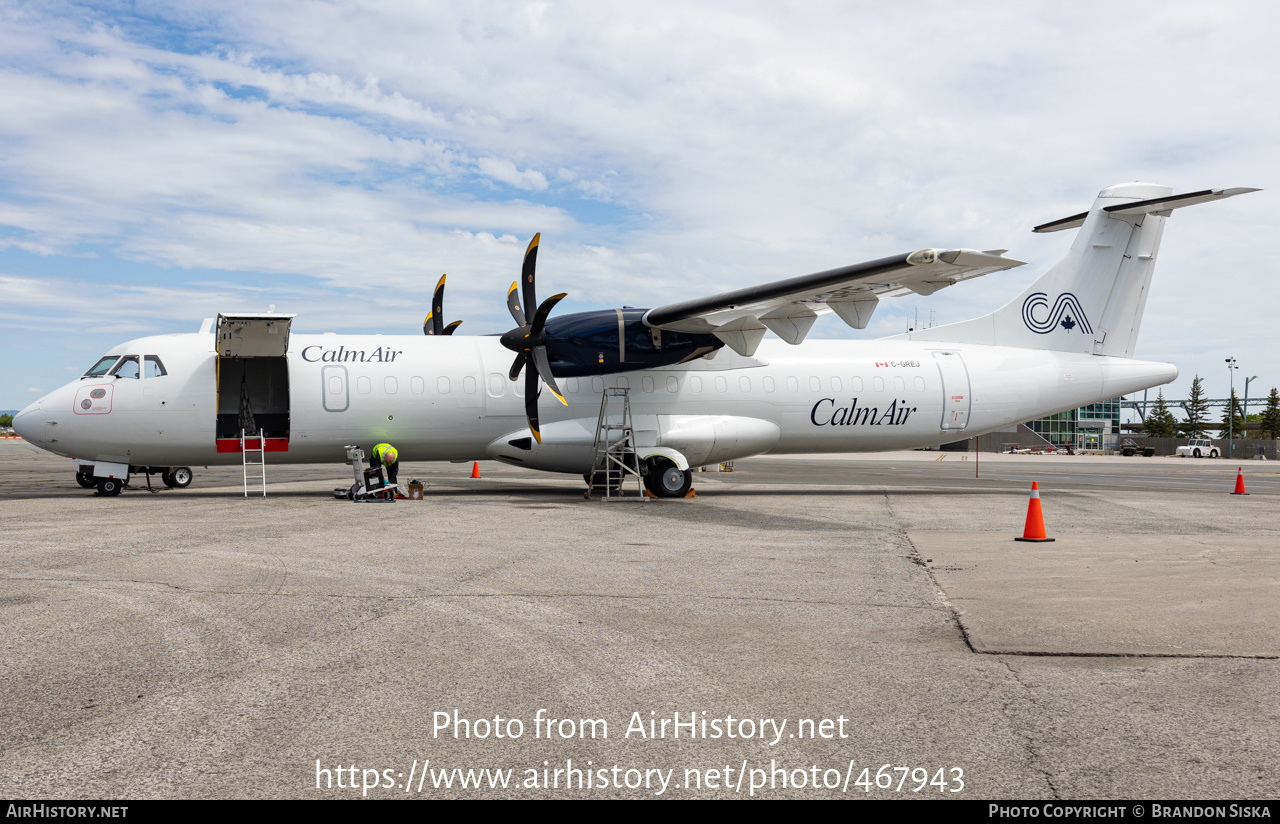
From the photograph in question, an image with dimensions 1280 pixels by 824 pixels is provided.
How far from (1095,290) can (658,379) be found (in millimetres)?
11353

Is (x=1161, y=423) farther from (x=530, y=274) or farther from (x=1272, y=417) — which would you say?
(x=530, y=274)

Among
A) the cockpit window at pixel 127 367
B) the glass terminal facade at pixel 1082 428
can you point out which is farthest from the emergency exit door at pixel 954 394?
the glass terminal facade at pixel 1082 428

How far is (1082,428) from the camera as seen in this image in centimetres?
11069

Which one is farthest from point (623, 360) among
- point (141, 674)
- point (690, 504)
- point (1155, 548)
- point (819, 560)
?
point (141, 674)

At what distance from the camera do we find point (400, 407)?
18.8 metres

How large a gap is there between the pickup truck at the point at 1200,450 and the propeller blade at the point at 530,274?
221 ft

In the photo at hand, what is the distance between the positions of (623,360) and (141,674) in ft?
44.7

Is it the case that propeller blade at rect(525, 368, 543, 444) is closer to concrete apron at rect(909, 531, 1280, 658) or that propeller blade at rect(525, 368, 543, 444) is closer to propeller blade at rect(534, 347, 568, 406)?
propeller blade at rect(534, 347, 568, 406)

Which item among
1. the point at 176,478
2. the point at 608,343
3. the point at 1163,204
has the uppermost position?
the point at 1163,204

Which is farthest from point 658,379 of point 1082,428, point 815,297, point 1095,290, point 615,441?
point 1082,428

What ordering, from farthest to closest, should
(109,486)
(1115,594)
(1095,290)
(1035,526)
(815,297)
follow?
(1095,290) → (109,486) → (815,297) → (1035,526) → (1115,594)

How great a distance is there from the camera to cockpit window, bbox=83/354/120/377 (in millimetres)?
17906

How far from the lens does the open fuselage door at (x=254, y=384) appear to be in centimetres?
1812
